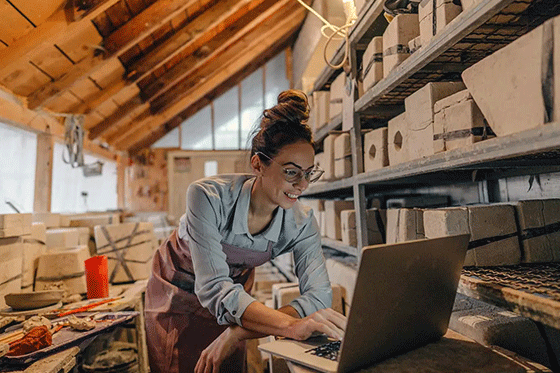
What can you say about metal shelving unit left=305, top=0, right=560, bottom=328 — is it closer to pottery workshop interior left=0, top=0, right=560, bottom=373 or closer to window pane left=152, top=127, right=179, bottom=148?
pottery workshop interior left=0, top=0, right=560, bottom=373

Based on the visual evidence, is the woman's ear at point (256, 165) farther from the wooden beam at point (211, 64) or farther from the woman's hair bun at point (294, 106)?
the wooden beam at point (211, 64)

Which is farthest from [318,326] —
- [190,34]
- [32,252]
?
[190,34]

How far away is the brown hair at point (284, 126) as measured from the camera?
1.23 metres

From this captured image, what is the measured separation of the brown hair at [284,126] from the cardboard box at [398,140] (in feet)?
1.21

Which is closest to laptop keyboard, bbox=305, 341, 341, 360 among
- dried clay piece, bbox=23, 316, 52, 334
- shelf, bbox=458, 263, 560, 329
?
shelf, bbox=458, 263, 560, 329

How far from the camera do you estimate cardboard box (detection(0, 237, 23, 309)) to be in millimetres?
1705

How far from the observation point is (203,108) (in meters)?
6.54

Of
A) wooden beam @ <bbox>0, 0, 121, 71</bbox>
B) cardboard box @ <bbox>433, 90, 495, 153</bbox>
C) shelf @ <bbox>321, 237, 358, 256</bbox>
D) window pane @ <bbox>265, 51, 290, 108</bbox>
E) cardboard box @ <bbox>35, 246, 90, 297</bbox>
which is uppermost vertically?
window pane @ <bbox>265, 51, 290, 108</bbox>

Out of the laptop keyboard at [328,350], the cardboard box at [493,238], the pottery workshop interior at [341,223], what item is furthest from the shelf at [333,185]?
the laptop keyboard at [328,350]

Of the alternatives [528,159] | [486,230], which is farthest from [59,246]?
[528,159]

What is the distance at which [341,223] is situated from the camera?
205 centimetres

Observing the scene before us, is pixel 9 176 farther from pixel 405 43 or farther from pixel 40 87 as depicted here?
pixel 405 43

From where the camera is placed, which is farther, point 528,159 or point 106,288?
point 106,288

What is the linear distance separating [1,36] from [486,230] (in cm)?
269
